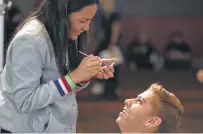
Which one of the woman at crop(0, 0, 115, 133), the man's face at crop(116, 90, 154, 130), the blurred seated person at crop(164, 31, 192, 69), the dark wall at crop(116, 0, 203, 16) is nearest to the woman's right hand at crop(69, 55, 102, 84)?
the woman at crop(0, 0, 115, 133)

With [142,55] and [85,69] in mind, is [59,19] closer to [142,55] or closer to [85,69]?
[85,69]

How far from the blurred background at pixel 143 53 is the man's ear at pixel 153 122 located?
205 cm

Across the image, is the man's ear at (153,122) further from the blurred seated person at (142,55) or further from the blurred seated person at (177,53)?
the blurred seated person at (177,53)

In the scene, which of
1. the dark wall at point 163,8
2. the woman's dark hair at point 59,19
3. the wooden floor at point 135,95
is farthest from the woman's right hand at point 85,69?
the dark wall at point 163,8

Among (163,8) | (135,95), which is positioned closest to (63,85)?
(135,95)

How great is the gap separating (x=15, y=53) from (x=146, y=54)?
8.47 m

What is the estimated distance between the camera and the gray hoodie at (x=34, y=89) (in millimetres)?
2277

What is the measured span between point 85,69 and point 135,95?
5.85 meters

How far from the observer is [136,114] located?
8.88ft

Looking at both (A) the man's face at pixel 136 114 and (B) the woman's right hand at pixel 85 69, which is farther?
(A) the man's face at pixel 136 114

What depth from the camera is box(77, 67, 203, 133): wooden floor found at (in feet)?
19.8

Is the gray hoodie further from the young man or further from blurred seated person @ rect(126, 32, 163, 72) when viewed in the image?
blurred seated person @ rect(126, 32, 163, 72)

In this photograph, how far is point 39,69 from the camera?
2.30 m

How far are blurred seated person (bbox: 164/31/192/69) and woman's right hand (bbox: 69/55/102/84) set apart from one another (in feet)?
28.4
